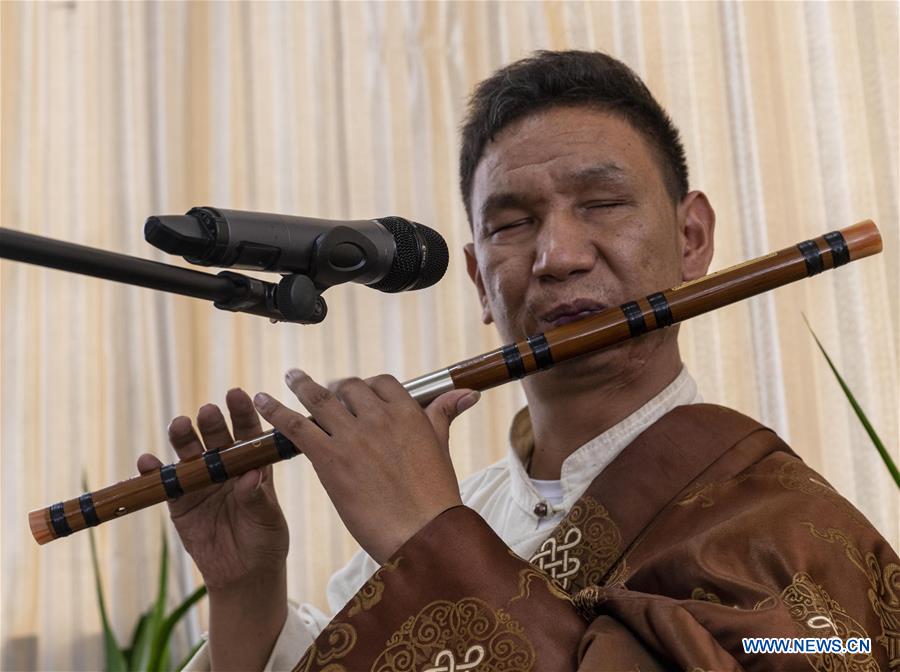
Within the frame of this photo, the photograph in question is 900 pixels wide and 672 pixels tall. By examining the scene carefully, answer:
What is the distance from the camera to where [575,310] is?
1.45m

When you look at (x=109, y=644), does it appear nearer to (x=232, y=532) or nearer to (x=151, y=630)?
(x=151, y=630)

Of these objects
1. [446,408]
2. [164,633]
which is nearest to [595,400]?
[446,408]

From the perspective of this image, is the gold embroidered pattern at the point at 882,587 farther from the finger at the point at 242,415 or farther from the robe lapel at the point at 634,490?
the finger at the point at 242,415

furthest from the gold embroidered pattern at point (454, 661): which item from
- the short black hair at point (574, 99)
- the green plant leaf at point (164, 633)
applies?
the green plant leaf at point (164, 633)

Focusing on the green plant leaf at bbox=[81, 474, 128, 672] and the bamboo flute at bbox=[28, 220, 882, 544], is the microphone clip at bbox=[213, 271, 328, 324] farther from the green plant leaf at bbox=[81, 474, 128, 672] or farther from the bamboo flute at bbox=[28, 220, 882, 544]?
the green plant leaf at bbox=[81, 474, 128, 672]

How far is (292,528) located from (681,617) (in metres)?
1.76

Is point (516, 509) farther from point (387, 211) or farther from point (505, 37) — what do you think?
point (505, 37)

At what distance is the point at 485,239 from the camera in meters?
1.58

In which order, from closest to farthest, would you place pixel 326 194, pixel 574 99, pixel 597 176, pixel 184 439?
pixel 184 439, pixel 597 176, pixel 574 99, pixel 326 194

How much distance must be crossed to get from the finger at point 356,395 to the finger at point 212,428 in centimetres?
30

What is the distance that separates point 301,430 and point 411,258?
0.25 m

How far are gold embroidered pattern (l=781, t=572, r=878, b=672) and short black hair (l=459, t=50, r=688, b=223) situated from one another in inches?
29.8

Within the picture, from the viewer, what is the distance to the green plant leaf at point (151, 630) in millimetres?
2275

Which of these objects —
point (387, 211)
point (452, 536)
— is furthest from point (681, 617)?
point (387, 211)
